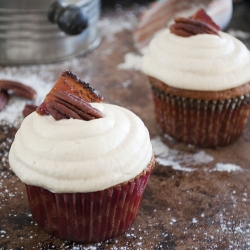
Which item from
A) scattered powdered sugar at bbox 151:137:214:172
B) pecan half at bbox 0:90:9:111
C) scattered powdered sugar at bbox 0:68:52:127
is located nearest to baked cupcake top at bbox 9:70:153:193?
scattered powdered sugar at bbox 151:137:214:172

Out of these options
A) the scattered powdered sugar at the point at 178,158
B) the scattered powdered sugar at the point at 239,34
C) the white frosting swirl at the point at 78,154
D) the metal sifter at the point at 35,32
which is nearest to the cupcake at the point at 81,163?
the white frosting swirl at the point at 78,154

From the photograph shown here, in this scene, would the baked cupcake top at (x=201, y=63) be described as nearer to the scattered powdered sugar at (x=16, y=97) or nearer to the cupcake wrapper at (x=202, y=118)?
the cupcake wrapper at (x=202, y=118)

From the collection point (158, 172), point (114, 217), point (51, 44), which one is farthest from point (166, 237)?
point (51, 44)

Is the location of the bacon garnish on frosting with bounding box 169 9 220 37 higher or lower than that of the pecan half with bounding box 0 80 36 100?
higher

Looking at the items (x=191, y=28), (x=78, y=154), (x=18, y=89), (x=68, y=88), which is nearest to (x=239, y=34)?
(x=191, y=28)

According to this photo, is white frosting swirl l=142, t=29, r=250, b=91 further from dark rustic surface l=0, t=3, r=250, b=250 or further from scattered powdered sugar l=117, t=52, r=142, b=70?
scattered powdered sugar l=117, t=52, r=142, b=70

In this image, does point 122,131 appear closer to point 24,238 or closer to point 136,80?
point 24,238

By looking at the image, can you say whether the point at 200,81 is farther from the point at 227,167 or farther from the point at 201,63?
the point at 227,167
